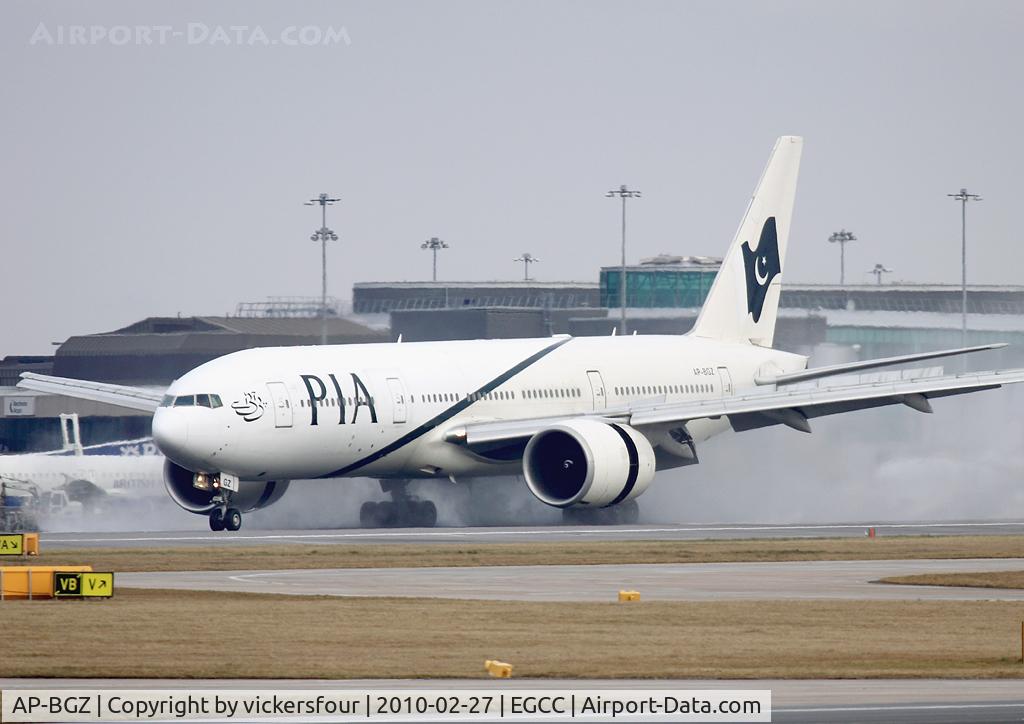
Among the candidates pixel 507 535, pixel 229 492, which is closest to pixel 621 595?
pixel 507 535

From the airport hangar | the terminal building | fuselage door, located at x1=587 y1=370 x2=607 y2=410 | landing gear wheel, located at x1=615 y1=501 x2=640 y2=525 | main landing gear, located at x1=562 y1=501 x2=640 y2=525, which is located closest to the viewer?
main landing gear, located at x1=562 y1=501 x2=640 y2=525

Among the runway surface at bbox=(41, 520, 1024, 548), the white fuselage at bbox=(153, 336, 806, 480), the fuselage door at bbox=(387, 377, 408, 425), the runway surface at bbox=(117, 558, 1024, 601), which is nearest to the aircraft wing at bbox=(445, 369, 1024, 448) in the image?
the white fuselage at bbox=(153, 336, 806, 480)

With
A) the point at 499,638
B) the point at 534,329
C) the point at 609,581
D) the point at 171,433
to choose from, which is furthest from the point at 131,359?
the point at 499,638

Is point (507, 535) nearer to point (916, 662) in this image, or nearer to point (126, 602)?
point (126, 602)

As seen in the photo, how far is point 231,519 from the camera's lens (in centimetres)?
4950

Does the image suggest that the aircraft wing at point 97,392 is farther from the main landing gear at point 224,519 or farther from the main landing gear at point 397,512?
the main landing gear at point 224,519

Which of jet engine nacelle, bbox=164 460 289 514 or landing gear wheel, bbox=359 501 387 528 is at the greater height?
jet engine nacelle, bbox=164 460 289 514

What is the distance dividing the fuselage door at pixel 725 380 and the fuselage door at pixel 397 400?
1301 centimetres

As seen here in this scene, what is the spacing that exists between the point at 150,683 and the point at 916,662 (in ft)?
28.7

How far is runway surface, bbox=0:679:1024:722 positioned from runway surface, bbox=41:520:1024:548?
72.5ft

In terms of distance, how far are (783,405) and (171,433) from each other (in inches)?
666

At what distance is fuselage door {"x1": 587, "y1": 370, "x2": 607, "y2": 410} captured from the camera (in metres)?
A: 57.3

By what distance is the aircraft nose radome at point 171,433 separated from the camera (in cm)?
4731

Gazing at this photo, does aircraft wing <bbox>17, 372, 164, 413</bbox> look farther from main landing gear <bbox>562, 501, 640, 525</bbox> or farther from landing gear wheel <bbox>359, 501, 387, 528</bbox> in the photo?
main landing gear <bbox>562, 501, 640, 525</bbox>
